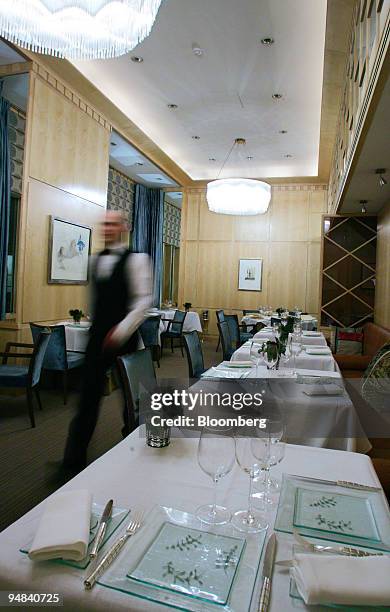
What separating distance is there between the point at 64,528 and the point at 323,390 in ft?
5.45

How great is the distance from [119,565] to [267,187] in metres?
6.97

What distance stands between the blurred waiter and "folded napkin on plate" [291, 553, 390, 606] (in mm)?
1847

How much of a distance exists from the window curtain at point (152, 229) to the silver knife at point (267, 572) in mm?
9547

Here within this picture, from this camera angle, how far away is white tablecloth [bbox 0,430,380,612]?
747mm

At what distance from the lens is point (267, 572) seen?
0.80 meters

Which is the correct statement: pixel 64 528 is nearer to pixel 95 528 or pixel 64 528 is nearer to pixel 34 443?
pixel 95 528

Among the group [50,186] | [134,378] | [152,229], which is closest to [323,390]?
[134,378]

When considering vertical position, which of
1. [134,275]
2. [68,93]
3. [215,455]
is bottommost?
[215,455]

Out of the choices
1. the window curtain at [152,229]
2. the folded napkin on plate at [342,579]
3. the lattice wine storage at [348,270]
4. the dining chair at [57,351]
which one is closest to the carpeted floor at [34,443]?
the dining chair at [57,351]

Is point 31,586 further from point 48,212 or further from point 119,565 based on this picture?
point 48,212

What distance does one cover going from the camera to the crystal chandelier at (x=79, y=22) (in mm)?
2504

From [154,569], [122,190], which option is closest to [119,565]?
[154,569]

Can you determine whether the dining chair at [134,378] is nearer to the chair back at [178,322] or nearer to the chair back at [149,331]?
the chair back at [149,331]

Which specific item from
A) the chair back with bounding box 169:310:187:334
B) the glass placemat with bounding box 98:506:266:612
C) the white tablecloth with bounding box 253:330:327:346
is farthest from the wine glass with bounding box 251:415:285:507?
the chair back with bounding box 169:310:187:334
